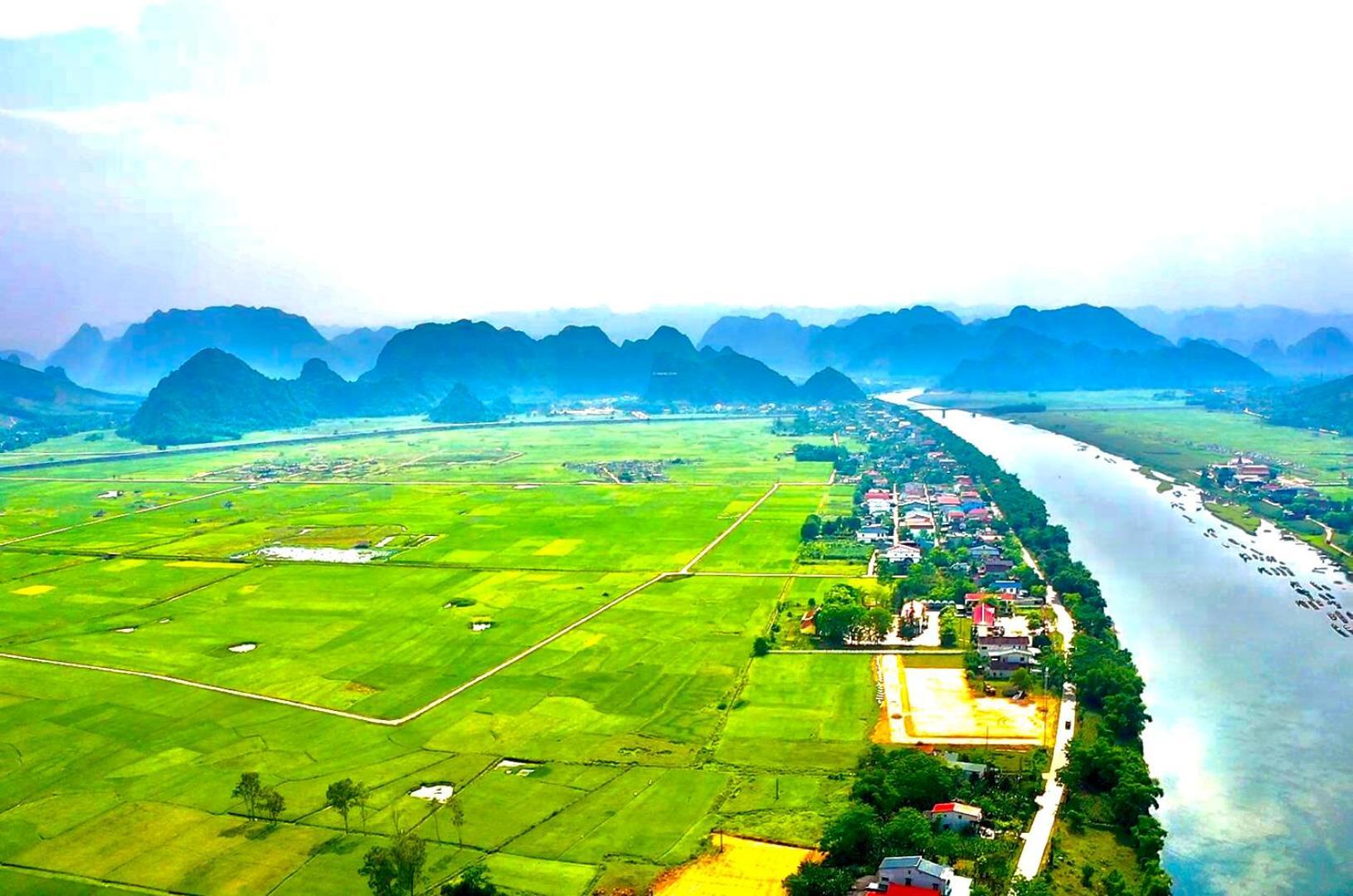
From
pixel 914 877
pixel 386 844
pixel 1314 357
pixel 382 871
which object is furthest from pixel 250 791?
pixel 1314 357

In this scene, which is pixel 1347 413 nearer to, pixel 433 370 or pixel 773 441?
pixel 773 441

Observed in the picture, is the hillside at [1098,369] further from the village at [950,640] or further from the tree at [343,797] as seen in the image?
the tree at [343,797]

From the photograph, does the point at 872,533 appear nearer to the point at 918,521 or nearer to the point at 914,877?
the point at 918,521

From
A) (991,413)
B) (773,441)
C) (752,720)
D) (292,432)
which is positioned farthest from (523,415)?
(752,720)

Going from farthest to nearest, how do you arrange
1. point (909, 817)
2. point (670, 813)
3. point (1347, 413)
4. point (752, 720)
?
point (1347, 413) < point (752, 720) < point (670, 813) < point (909, 817)

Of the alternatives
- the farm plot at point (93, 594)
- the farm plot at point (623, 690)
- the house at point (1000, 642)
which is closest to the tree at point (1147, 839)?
the house at point (1000, 642)

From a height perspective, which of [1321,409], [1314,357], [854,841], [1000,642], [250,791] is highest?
[1314,357]
